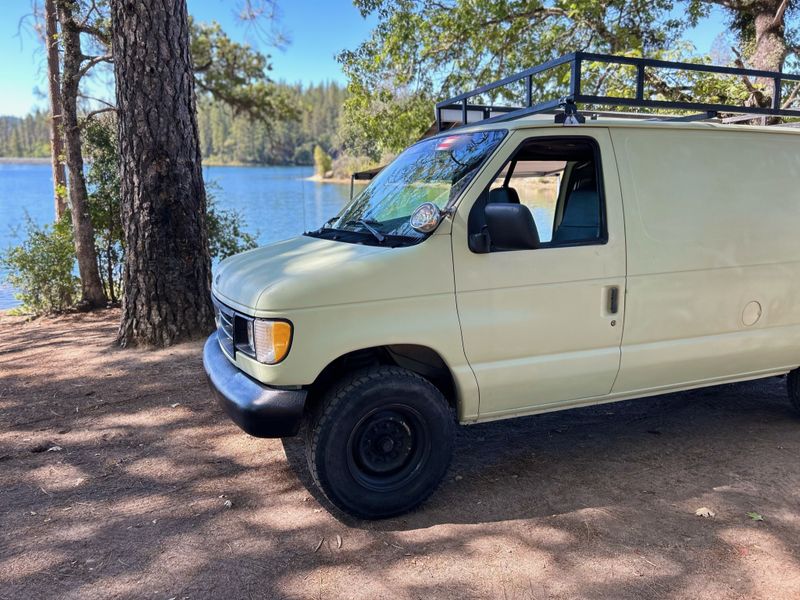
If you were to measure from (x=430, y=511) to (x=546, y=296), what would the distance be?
4.66ft

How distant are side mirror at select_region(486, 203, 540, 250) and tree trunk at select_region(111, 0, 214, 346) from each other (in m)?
4.31

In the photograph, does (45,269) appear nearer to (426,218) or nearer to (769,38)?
(426,218)

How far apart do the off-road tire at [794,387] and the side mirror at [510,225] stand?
2783 mm

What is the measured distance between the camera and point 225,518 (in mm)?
3469

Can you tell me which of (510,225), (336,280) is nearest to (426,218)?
(510,225)

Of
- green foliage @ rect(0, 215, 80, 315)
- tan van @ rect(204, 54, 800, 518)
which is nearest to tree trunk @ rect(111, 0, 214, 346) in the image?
tan van @ rect(204, 54, 800, 518)

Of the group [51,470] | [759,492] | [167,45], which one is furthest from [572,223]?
[167,45]

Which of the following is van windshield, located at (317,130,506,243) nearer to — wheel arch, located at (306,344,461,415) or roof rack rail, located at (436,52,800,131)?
roof rack rail, located at (436,52,800,131)

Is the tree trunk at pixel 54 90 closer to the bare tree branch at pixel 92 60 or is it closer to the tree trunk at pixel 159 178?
the bare tree branch at pixel 92 60

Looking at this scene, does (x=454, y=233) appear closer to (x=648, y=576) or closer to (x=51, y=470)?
(x=648, y=576)

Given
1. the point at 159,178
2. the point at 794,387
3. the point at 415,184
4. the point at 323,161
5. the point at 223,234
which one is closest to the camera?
the point at 415,184

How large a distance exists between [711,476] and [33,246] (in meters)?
10.8

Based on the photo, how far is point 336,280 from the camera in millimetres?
Result: 3174

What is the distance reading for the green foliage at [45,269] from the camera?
10383 mm
